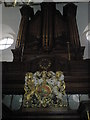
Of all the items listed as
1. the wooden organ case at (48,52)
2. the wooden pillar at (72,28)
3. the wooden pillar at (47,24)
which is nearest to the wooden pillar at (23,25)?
the wooden organ case at (48,52)

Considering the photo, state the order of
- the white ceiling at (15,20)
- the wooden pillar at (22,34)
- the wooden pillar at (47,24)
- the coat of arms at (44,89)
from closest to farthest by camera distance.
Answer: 1. the coat of arms at (44,89)
2. the wooden pillar at (22,34)
3. the wooden pillar at (47,24)
4. the white ceiling at (15,20)

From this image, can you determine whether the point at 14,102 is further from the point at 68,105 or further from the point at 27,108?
the point at 68,105

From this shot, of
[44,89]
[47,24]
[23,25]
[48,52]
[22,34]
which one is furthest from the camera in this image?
[23,25]

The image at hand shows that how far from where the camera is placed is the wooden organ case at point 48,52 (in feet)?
16.3

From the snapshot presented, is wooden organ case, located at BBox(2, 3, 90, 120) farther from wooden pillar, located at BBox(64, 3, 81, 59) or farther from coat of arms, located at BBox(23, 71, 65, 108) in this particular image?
coat of arms, located at BBox(23, 71, 65, 108)

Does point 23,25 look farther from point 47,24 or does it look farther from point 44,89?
point 44,89

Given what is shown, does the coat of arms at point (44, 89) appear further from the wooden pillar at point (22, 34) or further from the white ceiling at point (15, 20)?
the white ceiling at point (15, 20)

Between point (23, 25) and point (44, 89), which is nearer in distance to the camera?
point (44, 89)

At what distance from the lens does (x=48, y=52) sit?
5621 mm

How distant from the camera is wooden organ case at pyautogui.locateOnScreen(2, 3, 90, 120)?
4.98 meters

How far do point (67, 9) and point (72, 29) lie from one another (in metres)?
1.16

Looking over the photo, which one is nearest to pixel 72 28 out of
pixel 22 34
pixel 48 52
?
pixel 48 52

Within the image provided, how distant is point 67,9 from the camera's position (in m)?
7.29

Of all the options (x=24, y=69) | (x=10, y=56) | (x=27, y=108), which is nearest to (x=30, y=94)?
(x=27, y=108)
